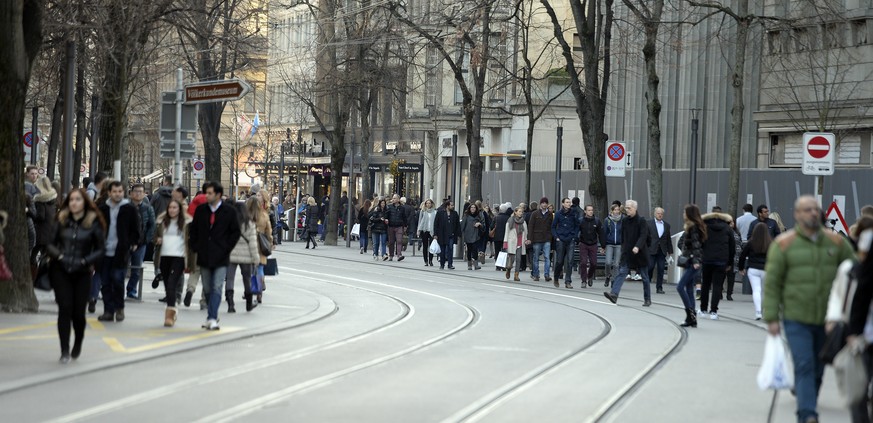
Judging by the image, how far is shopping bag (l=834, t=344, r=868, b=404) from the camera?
796cm

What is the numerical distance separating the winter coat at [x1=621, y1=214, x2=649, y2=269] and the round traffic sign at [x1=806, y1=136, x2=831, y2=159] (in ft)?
10.3

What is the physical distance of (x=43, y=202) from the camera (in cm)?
2012

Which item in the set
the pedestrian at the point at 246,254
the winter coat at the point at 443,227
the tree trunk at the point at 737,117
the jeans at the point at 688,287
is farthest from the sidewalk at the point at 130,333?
the winter coat at the point at 443,227

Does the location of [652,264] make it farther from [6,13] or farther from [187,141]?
[6,13]

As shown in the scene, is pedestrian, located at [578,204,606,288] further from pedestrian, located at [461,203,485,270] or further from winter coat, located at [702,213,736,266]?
winter coat, located at [702,213,736,266]

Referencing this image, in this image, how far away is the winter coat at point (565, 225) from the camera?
2978cm

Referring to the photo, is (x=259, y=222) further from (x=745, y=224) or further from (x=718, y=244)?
(x=745, y=224)

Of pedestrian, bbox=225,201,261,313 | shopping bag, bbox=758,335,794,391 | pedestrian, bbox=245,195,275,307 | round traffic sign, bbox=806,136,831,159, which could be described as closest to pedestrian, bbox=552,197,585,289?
round traffic sign, bbox=806,136,831,159

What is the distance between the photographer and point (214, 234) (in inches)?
648

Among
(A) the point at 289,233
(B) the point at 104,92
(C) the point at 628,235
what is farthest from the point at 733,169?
(A) the point at 289,233

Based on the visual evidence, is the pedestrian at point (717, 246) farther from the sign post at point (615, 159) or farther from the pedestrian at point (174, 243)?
the sign post at point (615, 159)

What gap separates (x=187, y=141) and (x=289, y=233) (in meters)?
33.5

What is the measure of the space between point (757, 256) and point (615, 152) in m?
10.8

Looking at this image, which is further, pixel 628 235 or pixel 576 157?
pixel 576 157
